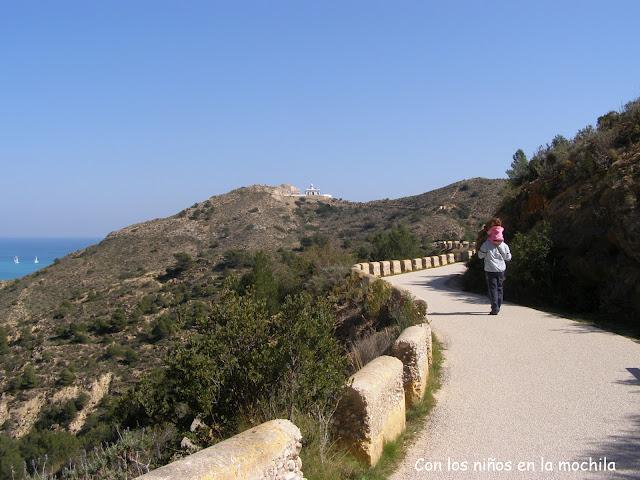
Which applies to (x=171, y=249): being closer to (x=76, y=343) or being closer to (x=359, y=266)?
(x=76, y=343)

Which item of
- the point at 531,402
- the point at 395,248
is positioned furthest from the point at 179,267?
the point at 531,402

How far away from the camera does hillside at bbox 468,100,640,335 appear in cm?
1327

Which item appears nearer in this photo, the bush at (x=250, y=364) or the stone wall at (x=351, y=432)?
the stone wall at (x=351, y=432)

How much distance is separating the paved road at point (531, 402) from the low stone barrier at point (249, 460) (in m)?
1.73

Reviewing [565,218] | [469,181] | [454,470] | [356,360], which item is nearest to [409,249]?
[565,218]

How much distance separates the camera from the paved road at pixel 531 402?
5.71 metres

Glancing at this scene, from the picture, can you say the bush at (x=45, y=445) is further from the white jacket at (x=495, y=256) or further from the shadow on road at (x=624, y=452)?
→ the shadow on road at (x=624, y=452)

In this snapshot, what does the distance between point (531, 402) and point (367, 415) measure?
2874 mm

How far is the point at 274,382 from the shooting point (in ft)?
19.1

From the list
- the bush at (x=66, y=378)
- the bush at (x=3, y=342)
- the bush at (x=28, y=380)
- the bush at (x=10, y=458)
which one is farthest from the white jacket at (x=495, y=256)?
the bush at (x=3, y=342)

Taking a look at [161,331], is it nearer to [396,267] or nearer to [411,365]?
[396,267]

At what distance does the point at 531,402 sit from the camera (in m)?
7.35

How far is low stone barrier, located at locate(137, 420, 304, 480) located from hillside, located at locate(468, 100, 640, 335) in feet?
31.4

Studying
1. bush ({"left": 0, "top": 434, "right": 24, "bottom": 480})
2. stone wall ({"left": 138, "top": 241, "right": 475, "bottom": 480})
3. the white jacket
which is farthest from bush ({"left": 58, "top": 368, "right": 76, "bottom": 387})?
stone wall ({"left": 138, "top": 241, "right": 475, "bottom": 480})
